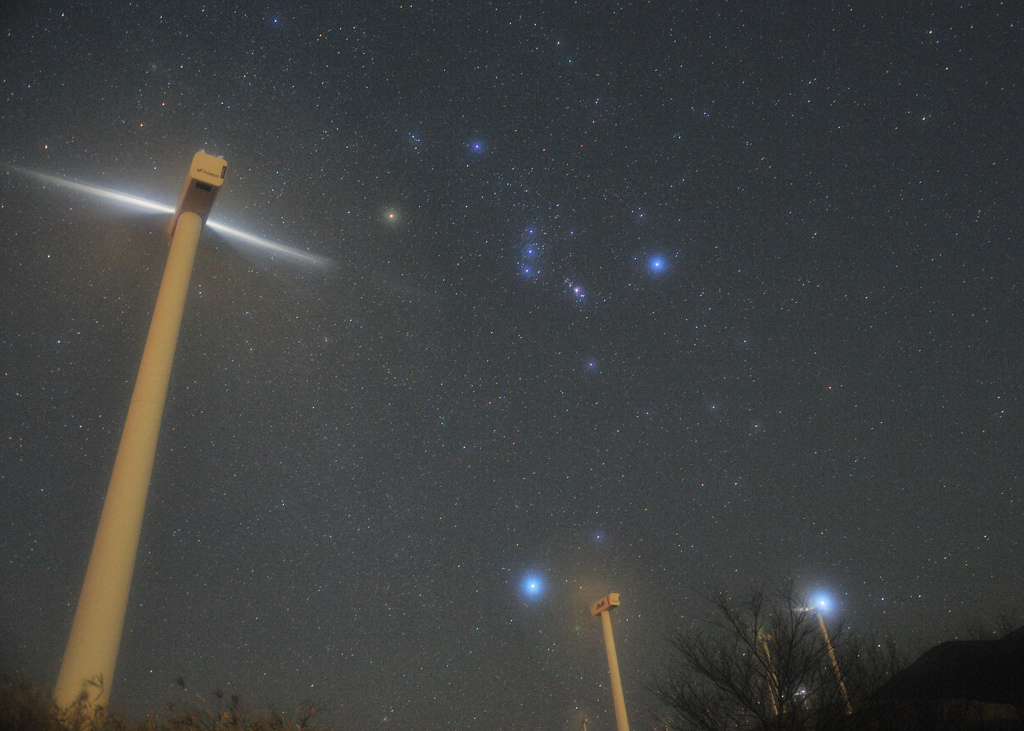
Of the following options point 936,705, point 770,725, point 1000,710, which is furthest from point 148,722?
point 1000,710

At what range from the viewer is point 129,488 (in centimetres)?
905

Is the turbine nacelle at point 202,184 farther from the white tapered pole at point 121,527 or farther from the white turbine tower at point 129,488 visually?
the white tapered pole at point 121,527

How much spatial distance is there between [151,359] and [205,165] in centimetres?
429

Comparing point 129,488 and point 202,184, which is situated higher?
point 202,184

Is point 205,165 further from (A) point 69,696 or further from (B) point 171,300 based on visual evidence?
(A) point 69,696

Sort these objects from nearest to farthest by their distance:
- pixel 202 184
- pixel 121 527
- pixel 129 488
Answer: pixel 121 527 < pixel 129 488 < pixel 202 184

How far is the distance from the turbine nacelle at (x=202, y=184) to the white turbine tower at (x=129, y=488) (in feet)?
0.06

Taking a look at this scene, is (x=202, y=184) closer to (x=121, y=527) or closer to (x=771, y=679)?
(x=121, y=527)

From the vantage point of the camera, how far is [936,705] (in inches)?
816

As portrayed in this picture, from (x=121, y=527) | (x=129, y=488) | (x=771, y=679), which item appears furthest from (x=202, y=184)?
(x=771, y=679)

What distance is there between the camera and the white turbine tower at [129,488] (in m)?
7.70

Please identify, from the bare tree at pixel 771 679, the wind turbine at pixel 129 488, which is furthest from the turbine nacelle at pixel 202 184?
the bare tree at pixel 771 679

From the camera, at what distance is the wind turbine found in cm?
769

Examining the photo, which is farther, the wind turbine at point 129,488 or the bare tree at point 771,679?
the bare tree at point 771,679
